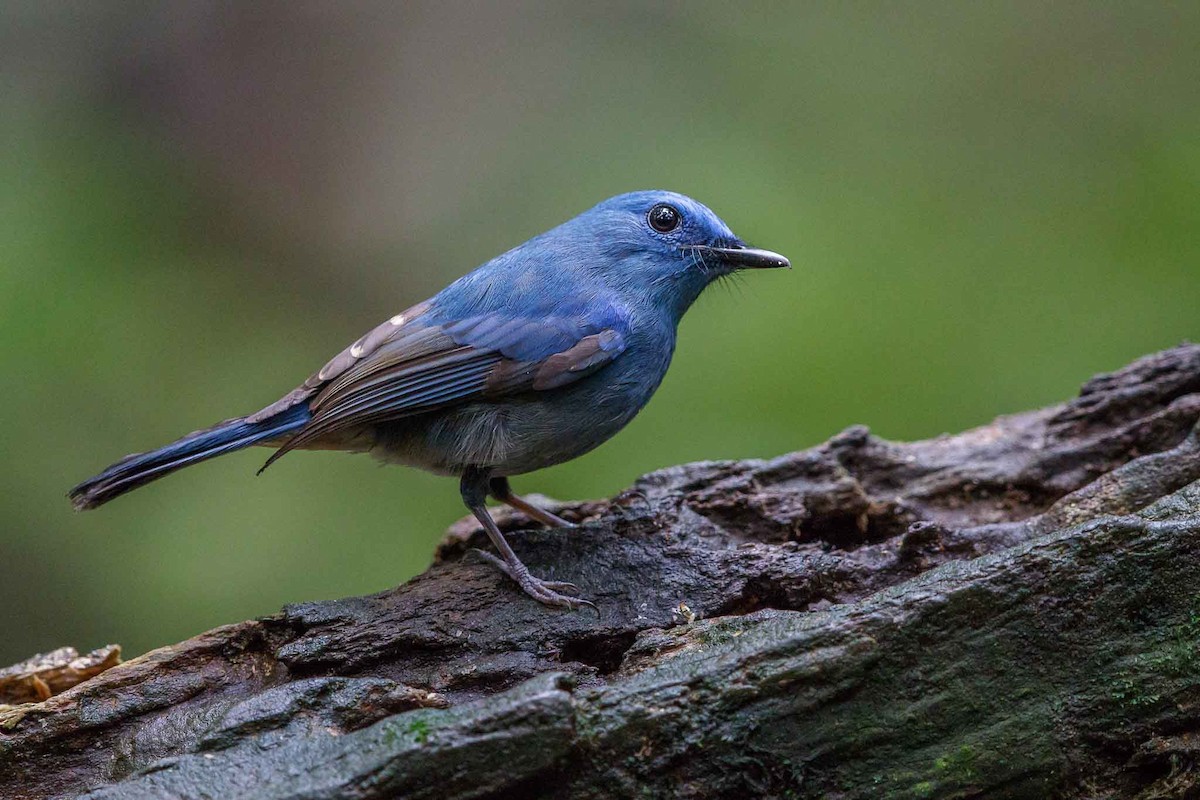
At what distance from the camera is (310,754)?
112 inches

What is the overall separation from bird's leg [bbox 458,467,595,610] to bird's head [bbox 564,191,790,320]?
1.01 metres

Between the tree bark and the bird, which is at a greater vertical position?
the bird

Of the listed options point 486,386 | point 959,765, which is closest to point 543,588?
point 486,386

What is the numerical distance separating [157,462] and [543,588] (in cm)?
155

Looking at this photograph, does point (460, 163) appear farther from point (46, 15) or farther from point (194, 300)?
point (46, 15)

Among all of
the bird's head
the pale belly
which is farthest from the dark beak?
the pale belly

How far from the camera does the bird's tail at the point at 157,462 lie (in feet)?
13.6

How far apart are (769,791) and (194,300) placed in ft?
19.9

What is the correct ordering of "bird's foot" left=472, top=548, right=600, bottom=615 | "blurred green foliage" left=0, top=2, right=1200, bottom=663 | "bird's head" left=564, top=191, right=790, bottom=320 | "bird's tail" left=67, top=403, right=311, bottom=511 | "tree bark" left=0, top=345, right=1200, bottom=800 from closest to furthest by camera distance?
1. "tree bark" left=0, top=345, right=1200, bottom=800
2. "bird's foot" left=472, top=548, right=600, bottom=615
3. "bird's tail" left=67, top=403, right=311, bottom=511
4. "bird's head" left=564, top=191, right=790, bottom=320
5. "blurred green foliage" left=0, top=2, right=1200, bottom=663

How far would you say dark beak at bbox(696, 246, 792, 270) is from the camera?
15.3 ft

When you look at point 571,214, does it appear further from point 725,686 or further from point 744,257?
point 725,686

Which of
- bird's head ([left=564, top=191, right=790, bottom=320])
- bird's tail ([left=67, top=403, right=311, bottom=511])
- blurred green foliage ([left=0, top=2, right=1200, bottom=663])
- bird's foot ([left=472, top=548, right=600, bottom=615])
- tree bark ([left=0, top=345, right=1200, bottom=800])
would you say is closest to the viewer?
tree bark ([left=0, top=345, right=1200, bottom=800])

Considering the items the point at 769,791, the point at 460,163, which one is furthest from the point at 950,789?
the point at 460,163

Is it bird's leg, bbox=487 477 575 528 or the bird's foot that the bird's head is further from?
the bird's foot
